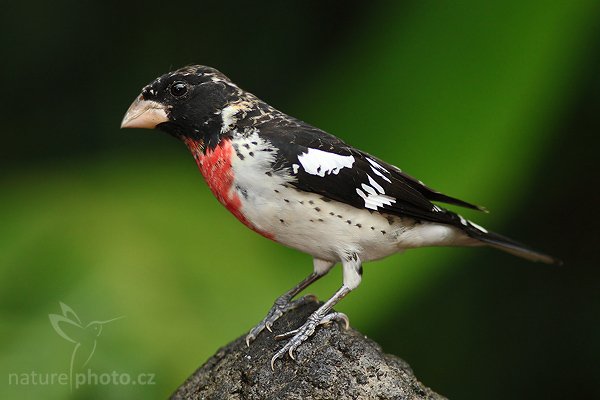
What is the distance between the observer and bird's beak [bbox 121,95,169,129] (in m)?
3.26

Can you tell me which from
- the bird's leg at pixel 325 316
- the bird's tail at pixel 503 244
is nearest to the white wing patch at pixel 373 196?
the bird's leg at pixel 325 316

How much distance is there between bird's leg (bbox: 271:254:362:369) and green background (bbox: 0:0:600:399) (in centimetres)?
97

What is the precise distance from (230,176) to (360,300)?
134 cm

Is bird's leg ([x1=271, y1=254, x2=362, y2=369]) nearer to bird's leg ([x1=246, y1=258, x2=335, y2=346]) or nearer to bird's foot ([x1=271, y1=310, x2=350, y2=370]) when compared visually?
bird's foot ([x1=271, y1=310, x2=350, y2=370])

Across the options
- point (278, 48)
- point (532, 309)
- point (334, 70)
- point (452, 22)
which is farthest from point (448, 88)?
point (532, 309)

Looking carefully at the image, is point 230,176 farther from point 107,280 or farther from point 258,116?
point 107,280

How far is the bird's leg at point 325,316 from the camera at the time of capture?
118 inches

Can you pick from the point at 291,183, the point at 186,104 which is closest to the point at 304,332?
the point at 291,183

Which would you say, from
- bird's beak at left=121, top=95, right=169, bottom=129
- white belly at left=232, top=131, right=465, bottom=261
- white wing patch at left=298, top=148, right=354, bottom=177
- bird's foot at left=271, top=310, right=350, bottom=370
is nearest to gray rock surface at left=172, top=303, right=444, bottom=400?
bird's foot at left=271, top=310, right=350, bottom=370

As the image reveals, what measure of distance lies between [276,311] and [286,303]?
0.19 feet

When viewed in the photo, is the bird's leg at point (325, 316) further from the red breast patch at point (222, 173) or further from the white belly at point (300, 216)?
the red breast patch at point (222, 173)

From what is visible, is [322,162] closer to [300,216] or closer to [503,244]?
[300,216]

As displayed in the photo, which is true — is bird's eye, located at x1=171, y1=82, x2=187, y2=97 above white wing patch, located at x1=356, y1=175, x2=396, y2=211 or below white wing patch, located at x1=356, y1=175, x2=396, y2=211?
above

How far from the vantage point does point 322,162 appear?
3.12m
